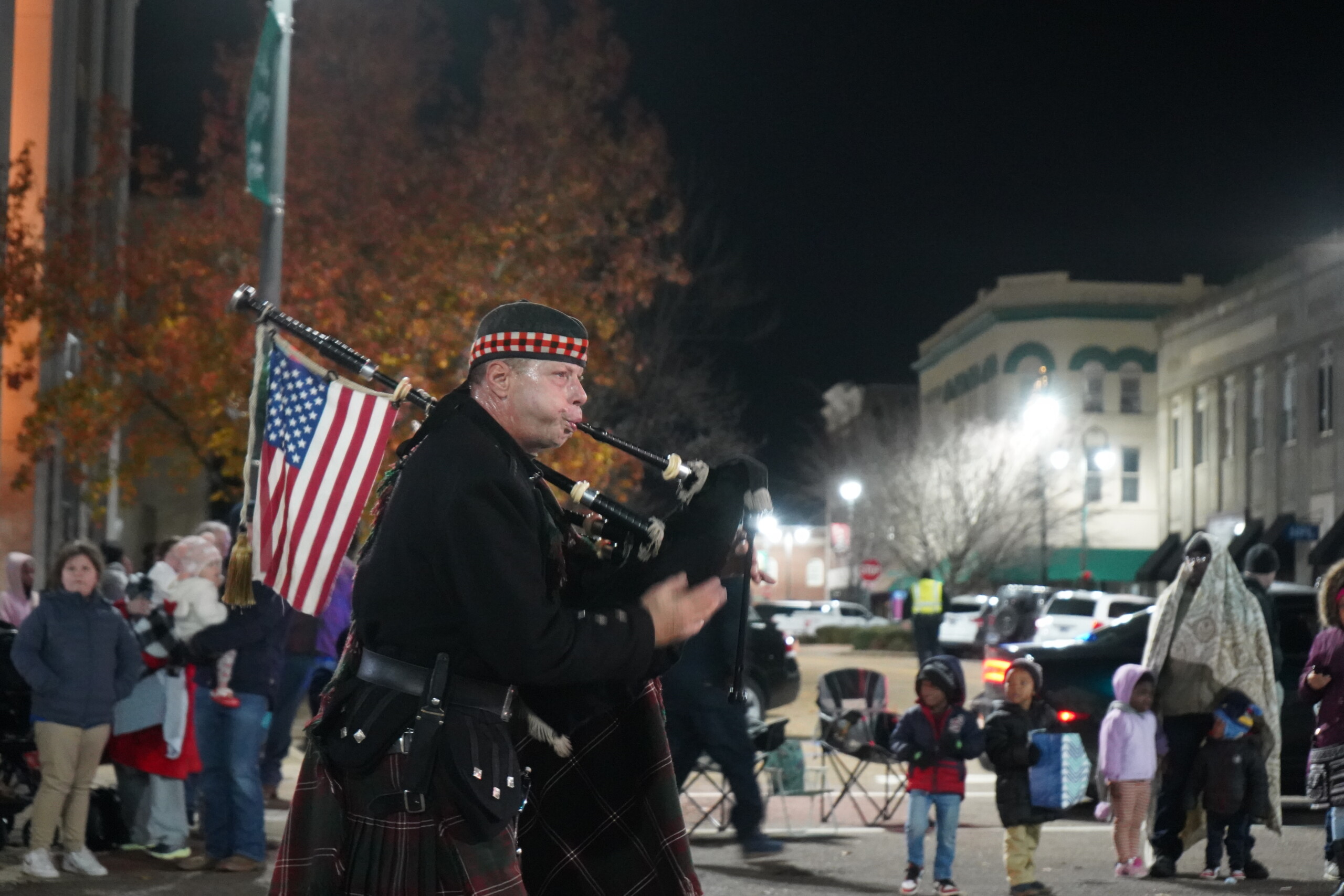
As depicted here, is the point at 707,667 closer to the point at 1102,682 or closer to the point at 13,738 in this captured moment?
the point at 1102,682

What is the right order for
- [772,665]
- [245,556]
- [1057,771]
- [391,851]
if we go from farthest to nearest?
[772,665] → [1057,771] → [245,556] → [391,851]

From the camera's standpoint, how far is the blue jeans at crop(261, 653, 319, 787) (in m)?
11.2

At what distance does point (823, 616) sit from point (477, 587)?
155ft

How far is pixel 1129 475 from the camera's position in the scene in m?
58.2

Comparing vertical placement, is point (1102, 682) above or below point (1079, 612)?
below

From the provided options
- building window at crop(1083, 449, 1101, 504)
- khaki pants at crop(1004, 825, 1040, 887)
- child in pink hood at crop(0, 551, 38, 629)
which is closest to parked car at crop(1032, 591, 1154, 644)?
khaki pants at crop(1004, 825, 1040, 887)

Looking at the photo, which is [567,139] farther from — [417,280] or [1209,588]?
[1209,588]

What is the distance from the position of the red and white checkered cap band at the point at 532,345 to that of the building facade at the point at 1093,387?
5227 cm

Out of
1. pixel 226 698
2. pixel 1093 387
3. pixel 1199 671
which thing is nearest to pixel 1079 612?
pixel 1199 671

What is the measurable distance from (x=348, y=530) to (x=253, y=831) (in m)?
1.91

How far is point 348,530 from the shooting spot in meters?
8.40

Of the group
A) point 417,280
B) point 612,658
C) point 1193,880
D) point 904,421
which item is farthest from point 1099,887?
point 904,421

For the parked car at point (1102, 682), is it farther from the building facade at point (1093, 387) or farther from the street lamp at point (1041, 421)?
the building facade at point (1093, 387)

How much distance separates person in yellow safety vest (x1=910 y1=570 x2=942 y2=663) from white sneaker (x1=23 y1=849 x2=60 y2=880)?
17.0 metres
